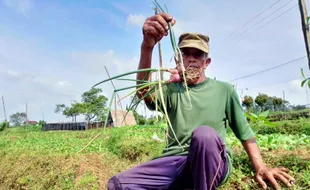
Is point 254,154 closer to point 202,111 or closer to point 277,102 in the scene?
point 202,111

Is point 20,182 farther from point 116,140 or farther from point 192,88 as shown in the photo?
point 192,88

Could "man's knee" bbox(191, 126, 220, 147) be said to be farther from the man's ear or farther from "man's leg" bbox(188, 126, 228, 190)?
the man's ear

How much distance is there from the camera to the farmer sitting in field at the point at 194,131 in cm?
177

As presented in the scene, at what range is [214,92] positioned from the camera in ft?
7.20

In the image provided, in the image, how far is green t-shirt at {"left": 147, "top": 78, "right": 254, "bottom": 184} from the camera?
211cm

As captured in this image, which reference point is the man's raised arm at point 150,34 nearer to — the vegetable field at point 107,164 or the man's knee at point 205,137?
the man's knee at point 205,137

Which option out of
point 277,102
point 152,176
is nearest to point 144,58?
point 152,176

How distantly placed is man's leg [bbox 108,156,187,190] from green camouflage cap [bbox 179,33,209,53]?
2.41ft

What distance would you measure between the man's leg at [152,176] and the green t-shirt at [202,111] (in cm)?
9

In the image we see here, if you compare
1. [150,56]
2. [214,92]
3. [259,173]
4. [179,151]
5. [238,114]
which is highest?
[150,56]

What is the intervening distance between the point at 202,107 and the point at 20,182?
13.2 feet

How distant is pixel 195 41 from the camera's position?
2057 millimetres

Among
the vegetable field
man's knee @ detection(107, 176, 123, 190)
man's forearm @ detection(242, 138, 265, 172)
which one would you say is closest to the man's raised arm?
man's knee @ detection(107, 176, 123, 190)

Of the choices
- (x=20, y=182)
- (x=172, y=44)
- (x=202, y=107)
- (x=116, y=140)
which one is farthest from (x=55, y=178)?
(x=172, y=44)
